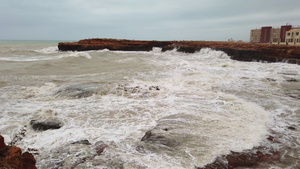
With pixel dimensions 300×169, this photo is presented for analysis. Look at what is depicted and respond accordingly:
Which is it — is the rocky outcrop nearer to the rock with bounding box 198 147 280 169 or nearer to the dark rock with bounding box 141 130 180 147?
the dark rock with bounding box 141 130 180 147

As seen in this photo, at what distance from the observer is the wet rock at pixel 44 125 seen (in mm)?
4349

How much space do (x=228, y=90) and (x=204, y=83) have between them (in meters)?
1.21

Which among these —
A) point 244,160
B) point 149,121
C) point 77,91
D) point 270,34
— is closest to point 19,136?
point 149,121

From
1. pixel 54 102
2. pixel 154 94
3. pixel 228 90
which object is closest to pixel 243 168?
pixel 154 94

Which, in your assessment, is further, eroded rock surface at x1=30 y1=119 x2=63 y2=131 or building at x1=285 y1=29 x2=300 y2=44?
building at x1=285 y1=29 x2=300 y2=44

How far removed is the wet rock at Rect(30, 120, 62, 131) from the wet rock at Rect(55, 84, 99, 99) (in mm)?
2089

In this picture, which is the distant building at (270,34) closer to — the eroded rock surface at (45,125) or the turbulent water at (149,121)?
the turbulent water at (149,121)

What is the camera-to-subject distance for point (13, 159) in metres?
2.09

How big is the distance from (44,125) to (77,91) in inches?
110

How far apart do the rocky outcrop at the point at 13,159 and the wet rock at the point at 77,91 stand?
14.7 ft

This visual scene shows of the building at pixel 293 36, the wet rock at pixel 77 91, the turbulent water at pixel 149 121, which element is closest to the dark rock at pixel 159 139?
the turbulent water at pixel 149 121

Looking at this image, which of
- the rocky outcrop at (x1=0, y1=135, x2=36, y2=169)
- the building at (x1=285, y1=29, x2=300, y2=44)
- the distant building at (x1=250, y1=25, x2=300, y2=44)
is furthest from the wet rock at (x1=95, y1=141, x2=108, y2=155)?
the distant building at (x1=250, y1=25, x2=300, y2=44)

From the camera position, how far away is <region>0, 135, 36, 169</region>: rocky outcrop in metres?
2.04

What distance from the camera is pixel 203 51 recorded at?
23641 mm
